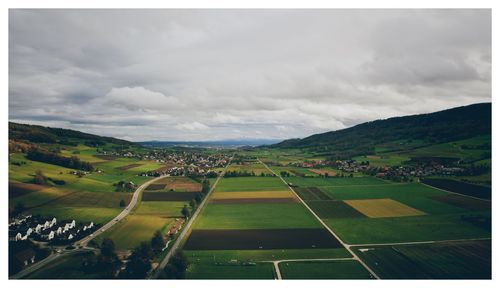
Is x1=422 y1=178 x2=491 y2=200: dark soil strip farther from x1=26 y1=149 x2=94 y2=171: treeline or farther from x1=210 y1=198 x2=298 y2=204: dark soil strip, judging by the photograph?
x1=26 y1=149 x2=94 y2=171: treeline

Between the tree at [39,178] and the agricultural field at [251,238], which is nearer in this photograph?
the agricultural field at [251,238]

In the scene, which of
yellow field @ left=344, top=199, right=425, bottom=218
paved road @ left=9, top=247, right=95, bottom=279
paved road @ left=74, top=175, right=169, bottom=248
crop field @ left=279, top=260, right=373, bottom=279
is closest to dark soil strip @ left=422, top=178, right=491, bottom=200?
yellow field @ left=344, top=199, right=425, bottom=218

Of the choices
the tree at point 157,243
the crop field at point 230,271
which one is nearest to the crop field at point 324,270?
the crop field at point 230,271

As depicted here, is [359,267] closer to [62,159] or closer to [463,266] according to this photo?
[463,266]

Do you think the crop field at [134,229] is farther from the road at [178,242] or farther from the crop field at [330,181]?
the crop field at [330,181]

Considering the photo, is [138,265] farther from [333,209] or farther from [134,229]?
[333,209]

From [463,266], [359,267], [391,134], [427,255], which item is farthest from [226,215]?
[391,134]
